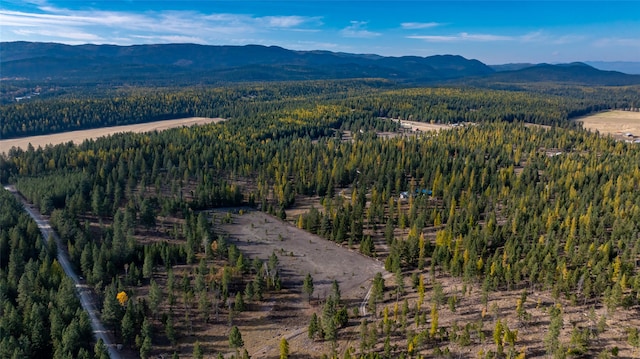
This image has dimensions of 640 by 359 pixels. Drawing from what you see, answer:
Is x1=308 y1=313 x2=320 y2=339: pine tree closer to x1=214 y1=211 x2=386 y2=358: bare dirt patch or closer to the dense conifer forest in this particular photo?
the dense conifer forest

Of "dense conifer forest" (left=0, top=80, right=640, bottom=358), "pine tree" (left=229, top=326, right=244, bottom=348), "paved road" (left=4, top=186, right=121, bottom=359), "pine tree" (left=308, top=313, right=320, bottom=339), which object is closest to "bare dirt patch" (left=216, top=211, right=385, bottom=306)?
"dense conifer forest" (left=0, top=80, right=640, bottom=358)

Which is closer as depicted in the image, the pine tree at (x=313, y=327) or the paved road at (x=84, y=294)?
the paved road at (x=84, y=294)

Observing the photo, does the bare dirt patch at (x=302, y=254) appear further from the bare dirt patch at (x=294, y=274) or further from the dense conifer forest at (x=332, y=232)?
the dense conifer forest at (x=332, y=232)

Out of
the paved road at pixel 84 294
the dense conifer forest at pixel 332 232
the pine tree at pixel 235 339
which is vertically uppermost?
the dense conifer forest at pixel 332 232

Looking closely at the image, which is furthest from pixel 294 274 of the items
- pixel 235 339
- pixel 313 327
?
pixel 235 339

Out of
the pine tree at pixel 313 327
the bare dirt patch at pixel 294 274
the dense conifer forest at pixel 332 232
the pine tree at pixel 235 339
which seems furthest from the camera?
the bare dirt patch at pixel 294 274

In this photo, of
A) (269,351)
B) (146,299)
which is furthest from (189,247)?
(269,351)

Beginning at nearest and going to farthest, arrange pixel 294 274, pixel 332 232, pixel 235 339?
pixel 235 339 < pixel 294 274 < pixel 332 232

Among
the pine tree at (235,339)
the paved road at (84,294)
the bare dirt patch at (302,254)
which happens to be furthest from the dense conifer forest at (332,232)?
the bare dirt patch at (302,254)

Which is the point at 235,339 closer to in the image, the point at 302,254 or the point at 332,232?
the point at 302,254
